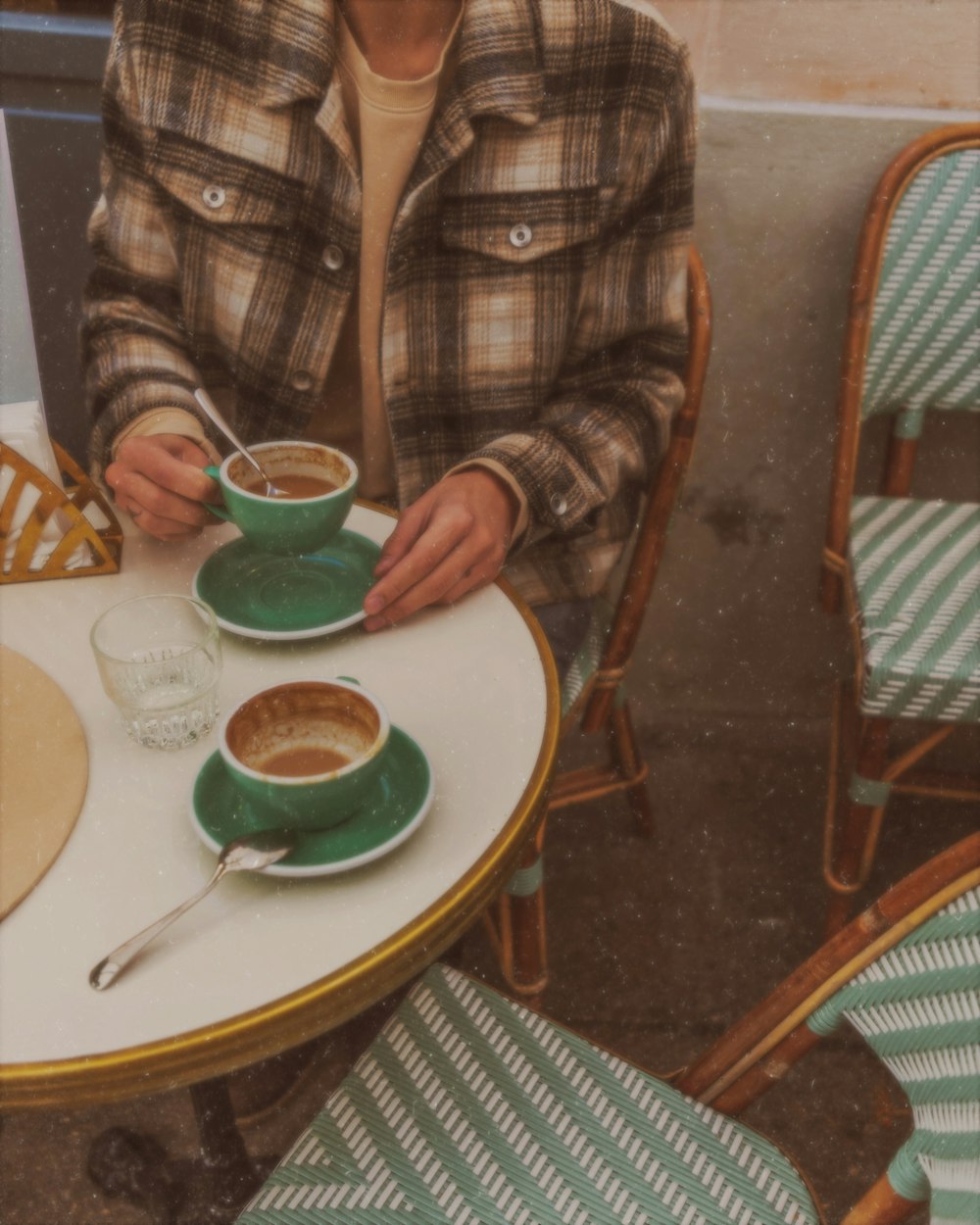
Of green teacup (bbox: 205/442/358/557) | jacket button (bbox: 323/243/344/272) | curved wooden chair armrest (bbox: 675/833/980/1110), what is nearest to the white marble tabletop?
green teacup (bbox: 205/442/358/557)

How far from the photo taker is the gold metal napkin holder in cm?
113

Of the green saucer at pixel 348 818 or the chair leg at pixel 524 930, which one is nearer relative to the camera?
the green saucer at pixel 348 818

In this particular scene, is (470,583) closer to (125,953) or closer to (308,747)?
(308,747)

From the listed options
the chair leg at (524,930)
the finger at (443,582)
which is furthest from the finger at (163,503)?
the chair leg at (524,930)

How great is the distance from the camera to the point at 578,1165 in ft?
3.45

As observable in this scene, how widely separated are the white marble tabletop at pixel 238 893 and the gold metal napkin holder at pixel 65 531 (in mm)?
83

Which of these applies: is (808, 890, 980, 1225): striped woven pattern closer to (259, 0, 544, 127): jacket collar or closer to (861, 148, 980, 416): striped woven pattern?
→ (259, 0, 544, 127): jacket collar

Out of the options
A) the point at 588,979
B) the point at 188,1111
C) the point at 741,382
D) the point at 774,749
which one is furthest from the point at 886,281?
the point at 188,1111

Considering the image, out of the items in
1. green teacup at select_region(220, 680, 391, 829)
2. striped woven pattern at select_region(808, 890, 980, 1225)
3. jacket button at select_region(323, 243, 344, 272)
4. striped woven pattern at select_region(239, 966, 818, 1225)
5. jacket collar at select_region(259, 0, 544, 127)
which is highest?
jacket collar at select_region(259, 0, 544, 127)

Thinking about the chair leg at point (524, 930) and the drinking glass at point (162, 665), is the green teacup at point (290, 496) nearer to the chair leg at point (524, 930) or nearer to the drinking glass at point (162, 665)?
the drinking glass at point (162, 665)

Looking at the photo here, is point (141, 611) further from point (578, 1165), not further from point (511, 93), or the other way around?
point (511, 93)

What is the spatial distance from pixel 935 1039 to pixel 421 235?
3.80 ft

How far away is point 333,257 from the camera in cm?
156

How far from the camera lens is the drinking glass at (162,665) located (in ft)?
3.23
